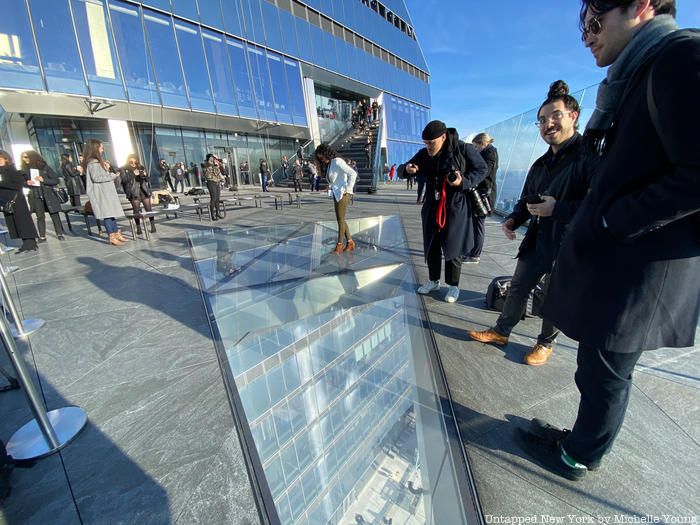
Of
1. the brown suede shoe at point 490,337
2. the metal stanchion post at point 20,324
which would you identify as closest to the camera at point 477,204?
the brown suede shoe at point 490,337

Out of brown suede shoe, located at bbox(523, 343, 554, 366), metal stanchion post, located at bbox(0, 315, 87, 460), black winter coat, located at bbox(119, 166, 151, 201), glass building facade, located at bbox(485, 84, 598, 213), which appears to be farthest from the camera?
glass building facade, located at bbox(485, 84, 598, 213)

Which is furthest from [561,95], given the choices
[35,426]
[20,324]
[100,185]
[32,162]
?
[32,162]

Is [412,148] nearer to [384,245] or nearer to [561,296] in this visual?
[384,245]

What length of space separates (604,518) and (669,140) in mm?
1507

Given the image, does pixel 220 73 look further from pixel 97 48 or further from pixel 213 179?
pixel 213 179

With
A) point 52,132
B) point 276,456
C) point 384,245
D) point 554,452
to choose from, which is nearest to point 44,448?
point 276,456

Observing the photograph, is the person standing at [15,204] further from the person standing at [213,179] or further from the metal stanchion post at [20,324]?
the metal stanchion post at [20,324]

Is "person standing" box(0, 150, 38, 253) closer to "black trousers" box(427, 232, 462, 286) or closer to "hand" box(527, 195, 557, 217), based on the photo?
"black trousers" box(427, 232, 462, 286)

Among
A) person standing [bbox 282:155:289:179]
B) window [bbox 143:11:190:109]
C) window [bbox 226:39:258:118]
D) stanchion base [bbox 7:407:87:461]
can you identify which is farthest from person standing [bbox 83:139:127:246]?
person standing [bbox 282:155:289:179]

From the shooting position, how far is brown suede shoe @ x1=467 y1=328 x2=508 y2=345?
258cm

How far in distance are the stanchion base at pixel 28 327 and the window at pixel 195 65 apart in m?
17.2

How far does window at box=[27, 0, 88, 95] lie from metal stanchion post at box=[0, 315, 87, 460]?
16.8 metres

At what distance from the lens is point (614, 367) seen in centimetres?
130

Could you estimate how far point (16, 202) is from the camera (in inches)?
229
